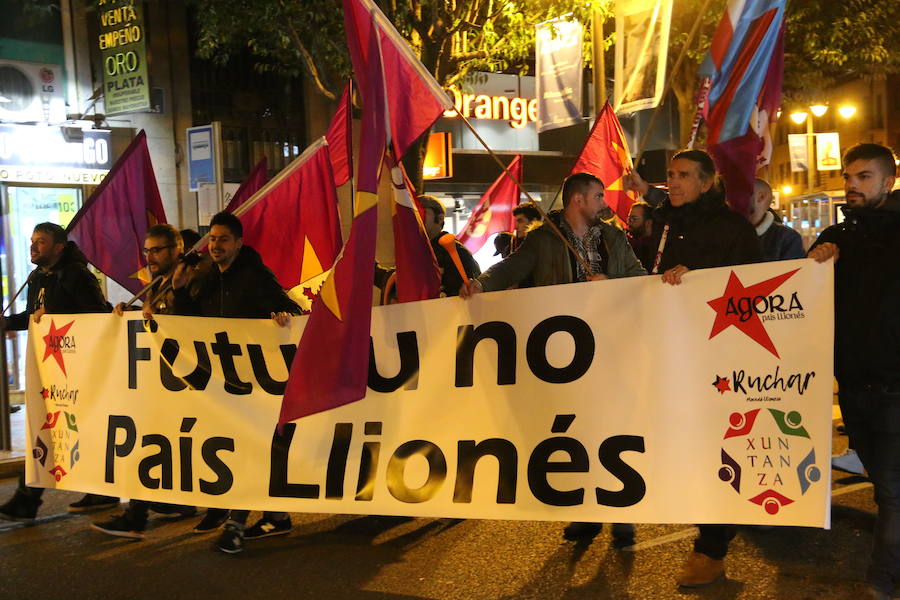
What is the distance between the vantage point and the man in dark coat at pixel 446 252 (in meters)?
6.59

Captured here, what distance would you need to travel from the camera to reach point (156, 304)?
6.23 metres

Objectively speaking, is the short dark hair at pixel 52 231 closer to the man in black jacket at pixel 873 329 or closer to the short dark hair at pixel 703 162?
the short dark hair at pixel 703 162

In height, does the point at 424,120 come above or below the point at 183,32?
below

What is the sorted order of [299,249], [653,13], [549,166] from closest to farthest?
[299,249]
[653,13]
[549,166]

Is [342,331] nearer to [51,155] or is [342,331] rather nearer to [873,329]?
[873,329]

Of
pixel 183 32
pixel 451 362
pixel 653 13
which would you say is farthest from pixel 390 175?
pixel 183 32

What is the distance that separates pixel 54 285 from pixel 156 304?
78cm

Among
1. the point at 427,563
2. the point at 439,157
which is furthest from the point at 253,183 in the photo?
the point at 439,157

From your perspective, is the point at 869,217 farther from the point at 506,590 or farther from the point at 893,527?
the point at 506,590

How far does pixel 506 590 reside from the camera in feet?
15.7

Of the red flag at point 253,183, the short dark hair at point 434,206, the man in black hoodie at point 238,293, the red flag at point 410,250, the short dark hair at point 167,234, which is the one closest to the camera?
the red flag at point 410,250

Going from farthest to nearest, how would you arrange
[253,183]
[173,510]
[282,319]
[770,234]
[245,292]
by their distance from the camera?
[253,183]
[770,234]
[173,510]
[245,292]
[282,319]

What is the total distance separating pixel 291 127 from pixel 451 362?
14.9 meters

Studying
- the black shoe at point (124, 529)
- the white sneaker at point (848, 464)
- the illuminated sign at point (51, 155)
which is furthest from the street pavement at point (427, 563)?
the illuminated sign at point (51, 155)
